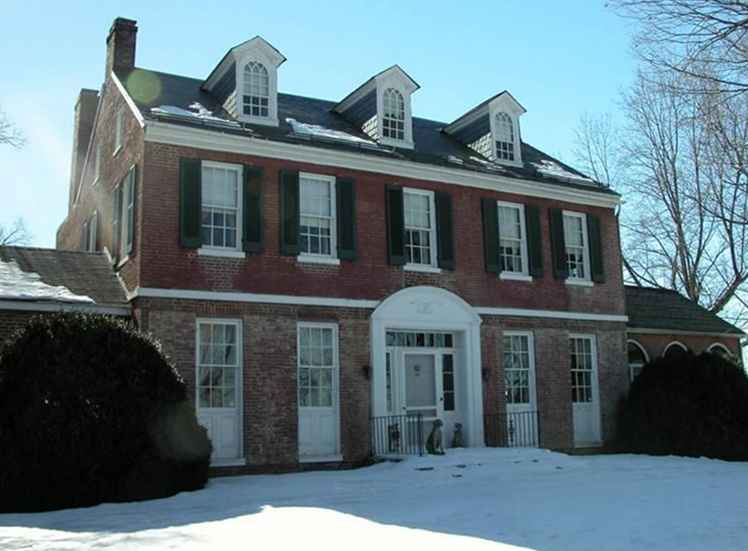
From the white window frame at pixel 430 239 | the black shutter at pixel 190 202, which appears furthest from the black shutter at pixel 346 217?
the black shutter at pixel 190 202


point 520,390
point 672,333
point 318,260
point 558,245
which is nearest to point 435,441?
point 520,390

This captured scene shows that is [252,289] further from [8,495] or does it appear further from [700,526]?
[700,526]

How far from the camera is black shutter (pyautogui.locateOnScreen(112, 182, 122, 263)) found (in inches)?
697

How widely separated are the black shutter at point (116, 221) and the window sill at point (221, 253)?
234 cm

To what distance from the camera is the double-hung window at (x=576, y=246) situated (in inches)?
847

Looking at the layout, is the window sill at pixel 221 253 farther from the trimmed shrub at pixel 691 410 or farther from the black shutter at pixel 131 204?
the trimmed shrub at pixel 691 410

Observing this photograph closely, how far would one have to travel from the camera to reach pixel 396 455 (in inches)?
667

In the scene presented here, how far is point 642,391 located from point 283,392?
918cm

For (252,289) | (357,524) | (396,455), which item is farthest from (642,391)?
(357,524)

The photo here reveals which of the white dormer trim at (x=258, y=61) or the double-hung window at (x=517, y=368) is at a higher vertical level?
the white dormer trim at (x=258, y=61)

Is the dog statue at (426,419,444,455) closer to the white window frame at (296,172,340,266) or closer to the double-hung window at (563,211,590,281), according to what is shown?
the white window frame at (296,172,340,266)

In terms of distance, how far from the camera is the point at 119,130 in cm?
1892

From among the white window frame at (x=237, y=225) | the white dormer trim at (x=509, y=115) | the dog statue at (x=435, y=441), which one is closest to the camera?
the white window frame at (x=237, y=225)

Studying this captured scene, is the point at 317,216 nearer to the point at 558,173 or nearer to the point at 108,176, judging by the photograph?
Result: the point at 108,176
